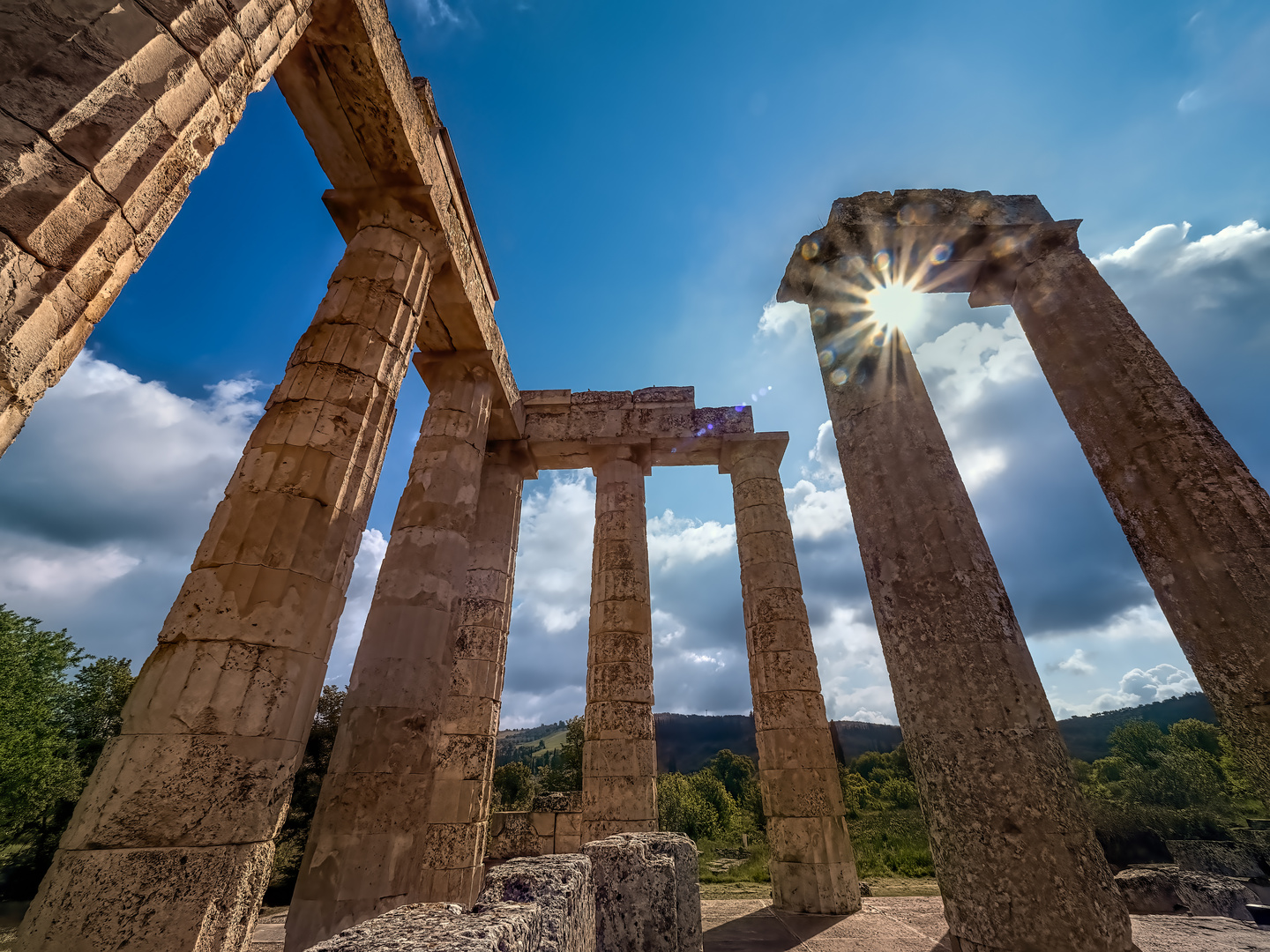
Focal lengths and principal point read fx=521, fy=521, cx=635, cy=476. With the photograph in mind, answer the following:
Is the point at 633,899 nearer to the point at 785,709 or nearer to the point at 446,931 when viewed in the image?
the point at 446,931

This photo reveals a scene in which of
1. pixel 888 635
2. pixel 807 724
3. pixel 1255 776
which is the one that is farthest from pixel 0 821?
pixel 1255 776

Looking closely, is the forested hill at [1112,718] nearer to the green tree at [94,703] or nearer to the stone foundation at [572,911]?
the stone foundation at [572,911]

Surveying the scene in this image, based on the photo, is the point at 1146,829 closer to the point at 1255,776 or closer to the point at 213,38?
the point at 1255,776

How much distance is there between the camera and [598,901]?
3891mm

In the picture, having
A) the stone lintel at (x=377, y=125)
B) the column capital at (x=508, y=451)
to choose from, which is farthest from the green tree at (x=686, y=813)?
the stone lintel at (x=377, y=125)

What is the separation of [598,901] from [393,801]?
163 inches

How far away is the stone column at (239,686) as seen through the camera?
Result: 3512 millimetres

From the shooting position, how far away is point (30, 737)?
21.9 metres

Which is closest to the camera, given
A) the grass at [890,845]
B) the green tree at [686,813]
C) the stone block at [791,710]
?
the stone block at [791,710]

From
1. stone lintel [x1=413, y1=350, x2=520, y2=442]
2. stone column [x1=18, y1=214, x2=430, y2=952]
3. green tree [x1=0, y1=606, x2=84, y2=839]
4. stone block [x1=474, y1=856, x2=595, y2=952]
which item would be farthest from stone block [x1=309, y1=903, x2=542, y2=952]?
green tree [x1=0, y1=606, x2=84, y2=839]

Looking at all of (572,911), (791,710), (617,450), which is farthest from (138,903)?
(617,450)

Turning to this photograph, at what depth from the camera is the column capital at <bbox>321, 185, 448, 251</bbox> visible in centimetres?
748

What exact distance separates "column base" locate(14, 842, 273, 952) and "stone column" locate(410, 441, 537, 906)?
399cm

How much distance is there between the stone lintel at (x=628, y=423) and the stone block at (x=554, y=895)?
1084cm
